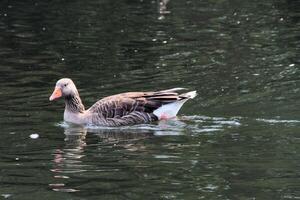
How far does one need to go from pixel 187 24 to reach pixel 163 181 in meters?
20.2

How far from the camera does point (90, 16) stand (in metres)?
34.5

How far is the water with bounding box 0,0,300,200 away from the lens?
36.2 feet

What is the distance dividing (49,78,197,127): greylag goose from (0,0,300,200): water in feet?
0.98

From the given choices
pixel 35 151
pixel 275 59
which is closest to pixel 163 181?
pixel 35 151

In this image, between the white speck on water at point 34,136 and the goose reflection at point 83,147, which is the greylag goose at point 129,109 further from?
the white speck on water at point 34,136

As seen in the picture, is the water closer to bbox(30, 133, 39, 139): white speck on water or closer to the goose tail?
bbox(30, 133, 39, 139): white speck on water

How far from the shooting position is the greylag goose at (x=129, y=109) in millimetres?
16000

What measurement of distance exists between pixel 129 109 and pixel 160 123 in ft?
2.29

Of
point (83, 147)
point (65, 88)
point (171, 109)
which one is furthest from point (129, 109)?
point (83, 147)

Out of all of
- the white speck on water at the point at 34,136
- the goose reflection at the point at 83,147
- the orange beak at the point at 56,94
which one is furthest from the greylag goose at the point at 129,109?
the white speck on water at the point at 34,136

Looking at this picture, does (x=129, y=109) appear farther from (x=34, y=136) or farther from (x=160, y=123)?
(x=34, y=136)

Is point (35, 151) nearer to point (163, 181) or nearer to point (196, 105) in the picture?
point (163, 181)

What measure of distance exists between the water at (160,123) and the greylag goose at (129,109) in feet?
0.98

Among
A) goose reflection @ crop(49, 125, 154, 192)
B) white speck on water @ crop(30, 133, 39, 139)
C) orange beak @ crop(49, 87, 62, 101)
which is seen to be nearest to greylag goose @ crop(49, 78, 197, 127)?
orange beak @ crop(49, 87, 62, 101)
